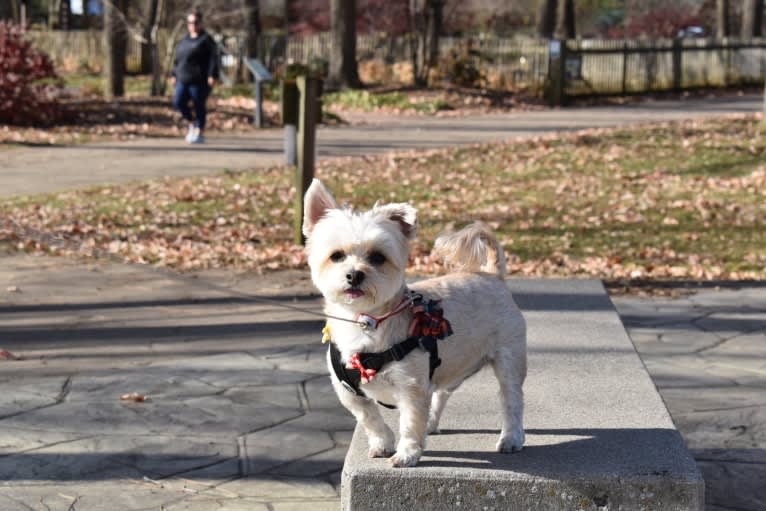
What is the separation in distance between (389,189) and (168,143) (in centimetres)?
624

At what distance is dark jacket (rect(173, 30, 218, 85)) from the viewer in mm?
18859

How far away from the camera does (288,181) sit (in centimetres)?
1498

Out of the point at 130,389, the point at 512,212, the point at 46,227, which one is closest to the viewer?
the point at 130,389

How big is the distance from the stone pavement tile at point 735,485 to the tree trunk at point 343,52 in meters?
25.4

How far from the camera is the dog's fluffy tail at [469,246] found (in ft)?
15.4

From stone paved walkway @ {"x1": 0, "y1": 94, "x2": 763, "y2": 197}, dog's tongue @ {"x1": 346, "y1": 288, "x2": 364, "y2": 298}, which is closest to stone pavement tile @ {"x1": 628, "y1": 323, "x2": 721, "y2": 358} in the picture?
dog's tongue @ {"x1": 346, "y1": 288, "x2": 364, "y2": 298}

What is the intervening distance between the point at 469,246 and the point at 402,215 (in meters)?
0.66

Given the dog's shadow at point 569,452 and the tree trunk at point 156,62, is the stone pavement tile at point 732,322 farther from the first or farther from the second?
the tree trunk at point 156,62

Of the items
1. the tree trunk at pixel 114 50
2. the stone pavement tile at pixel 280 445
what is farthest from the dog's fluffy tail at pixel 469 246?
the tree trunk at pixel 114 50

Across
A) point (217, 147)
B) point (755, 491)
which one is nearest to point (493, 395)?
point (755, 491)

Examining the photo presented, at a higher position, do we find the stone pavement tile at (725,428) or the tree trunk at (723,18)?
the tree trunk at (723,18)

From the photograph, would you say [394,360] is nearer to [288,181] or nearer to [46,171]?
[288,181]

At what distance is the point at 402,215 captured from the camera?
13.5ft

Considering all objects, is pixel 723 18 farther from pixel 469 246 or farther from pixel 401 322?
pixel 401 322
